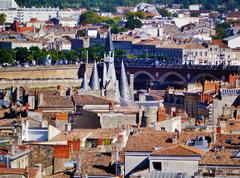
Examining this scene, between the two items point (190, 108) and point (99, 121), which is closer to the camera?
point (99, 121)

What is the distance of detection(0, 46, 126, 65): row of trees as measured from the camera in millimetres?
108875

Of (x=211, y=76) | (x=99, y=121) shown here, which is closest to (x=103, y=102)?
(x=99, y=121)

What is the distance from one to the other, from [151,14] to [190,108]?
13408cm

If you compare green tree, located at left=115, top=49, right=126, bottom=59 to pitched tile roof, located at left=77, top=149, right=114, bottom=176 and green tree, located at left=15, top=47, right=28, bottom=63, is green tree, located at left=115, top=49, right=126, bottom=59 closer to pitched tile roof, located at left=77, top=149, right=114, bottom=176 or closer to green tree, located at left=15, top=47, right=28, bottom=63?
green tree, located at left=15, top=47, right=28, bottom=63

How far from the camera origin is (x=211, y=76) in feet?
321

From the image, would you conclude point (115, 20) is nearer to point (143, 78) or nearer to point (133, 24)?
point (133, 24)

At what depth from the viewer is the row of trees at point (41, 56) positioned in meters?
109

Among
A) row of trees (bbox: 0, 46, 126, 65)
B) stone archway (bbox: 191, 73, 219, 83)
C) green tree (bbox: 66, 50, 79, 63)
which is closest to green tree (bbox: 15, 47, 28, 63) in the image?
row of trees (bbox: 0, 46, 126, 65)

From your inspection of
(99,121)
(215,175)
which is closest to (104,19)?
(99,121)

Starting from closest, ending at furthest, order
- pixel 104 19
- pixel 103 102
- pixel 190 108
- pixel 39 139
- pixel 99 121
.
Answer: pixel 39 139
pixel 99 121
pixel 103 102
pixel 190 108
pixel 104 19

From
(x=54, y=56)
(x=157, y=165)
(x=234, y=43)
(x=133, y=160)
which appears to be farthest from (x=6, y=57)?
(x=157, y=165)

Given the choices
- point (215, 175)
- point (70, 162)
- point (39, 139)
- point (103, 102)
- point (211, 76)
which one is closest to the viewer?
point (215, 175)

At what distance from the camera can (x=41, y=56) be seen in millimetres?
112562

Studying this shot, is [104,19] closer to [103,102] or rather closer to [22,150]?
[103,102]
